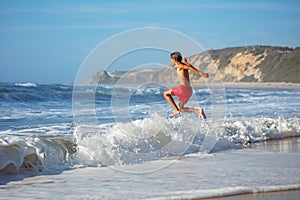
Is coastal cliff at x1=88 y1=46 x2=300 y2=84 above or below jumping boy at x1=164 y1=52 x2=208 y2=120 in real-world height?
above

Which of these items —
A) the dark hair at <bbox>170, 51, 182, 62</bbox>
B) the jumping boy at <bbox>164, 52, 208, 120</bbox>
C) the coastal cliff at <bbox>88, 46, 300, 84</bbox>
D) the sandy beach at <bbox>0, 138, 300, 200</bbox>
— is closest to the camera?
the sandy beach at <bbox>0, 138, 300, 200</bbox>

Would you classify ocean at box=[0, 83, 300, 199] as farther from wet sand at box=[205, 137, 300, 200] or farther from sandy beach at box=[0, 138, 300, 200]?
wet sand at box=[205, 137, 300, 200]

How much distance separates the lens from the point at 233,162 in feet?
31.7

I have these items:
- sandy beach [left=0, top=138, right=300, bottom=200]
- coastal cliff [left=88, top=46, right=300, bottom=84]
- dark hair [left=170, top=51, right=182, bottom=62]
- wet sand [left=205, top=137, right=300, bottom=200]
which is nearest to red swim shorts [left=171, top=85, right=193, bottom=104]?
dark hair [left=170, top=51, right=182, bottom=62]

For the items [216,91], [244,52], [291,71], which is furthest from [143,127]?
[244,52]

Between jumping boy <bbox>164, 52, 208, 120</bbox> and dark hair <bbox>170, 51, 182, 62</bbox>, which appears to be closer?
dark hair <bbox>170, 51, 182, 62</bbox>

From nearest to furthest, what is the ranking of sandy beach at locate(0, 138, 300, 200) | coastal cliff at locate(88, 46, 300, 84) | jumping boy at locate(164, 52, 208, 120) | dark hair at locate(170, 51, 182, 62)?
sandy beach at locate(0, 138, 300, 200)
dark hair at locate(170, 51, 182, 62)
jumping boy at locate(164, 52, 208, 120)
coastal cliff at locate(88, 46, 300, 84)

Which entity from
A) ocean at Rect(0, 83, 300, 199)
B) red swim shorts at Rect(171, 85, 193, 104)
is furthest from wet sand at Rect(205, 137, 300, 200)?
red swim shorts at Rect(171, 85, 193, 104)

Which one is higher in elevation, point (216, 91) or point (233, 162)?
point (216, 91)

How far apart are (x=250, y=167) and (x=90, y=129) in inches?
177

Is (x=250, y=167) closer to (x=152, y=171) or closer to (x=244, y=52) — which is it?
(x=152, y=171)

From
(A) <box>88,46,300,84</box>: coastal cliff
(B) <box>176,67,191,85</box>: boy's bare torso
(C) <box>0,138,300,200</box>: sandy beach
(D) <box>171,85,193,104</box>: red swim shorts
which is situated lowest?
(C) <box>0,138,300,200</box>: sandy beach

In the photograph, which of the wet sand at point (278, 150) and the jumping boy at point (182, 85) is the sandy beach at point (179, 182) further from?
the jumping boy at point (182, 85)

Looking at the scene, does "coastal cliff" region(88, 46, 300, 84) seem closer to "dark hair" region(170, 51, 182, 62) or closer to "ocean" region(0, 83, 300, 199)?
"ocean" region(0, 83, 300, 199)
